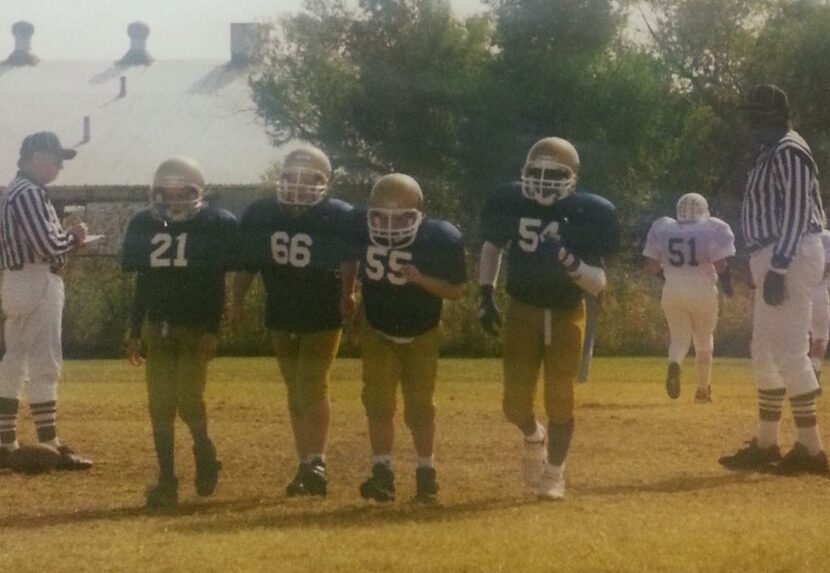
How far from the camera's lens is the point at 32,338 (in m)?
9.56

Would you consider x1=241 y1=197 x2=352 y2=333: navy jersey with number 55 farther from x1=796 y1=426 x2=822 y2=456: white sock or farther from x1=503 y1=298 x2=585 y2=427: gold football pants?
x1=796 y1=426 x2=822 y2=456: white sock

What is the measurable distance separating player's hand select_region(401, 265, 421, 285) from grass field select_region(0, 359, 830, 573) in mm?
1132

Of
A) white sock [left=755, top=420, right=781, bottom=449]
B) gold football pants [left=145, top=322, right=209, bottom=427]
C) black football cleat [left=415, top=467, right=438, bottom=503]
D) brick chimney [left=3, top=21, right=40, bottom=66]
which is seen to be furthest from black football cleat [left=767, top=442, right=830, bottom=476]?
brick chimney [left=3, top=21, right=40, bottom=66]

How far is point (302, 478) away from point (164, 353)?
38.7 inches

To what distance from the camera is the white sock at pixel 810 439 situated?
9180 mm

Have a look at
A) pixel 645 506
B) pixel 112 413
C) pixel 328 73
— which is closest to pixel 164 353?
pixel 645 506

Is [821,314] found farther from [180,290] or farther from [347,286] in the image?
[180,290]

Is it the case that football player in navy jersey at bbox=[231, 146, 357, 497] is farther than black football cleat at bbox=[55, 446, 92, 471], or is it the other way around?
black football cleat at bbox=[55, 446, 92, 471]

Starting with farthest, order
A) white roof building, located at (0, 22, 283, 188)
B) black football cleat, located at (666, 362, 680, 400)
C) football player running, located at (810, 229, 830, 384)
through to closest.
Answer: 1. white roof building, located at (0, 22, 283, 188)
2. football player running, located at (810, 229, 830, 384)
3. black football cleat, located at (666, 362, 680, 400)

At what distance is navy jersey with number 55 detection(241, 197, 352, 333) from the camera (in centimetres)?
822

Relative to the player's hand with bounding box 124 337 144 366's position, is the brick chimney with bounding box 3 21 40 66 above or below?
above

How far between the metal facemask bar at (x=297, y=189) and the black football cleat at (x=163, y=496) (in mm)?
1562

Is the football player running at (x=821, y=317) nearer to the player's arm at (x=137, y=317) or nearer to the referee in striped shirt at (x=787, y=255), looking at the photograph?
the referee in striped shirt at (x=787, y=255)

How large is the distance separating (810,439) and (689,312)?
4.62 meters
